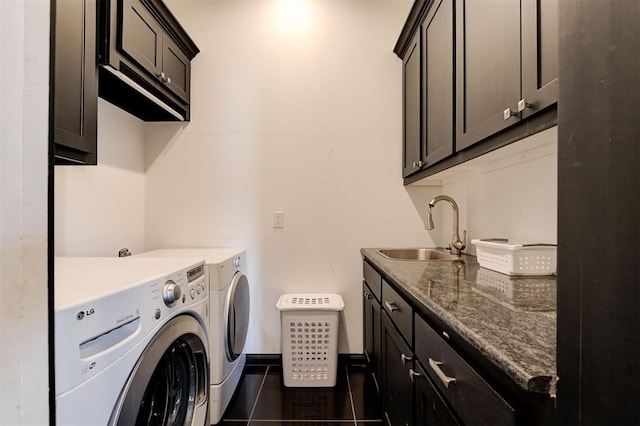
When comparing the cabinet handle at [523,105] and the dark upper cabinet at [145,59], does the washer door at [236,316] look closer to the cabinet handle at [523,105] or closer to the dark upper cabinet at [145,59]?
the dark upper cabinet at [145,59]

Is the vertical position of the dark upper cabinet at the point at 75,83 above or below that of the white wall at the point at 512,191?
above

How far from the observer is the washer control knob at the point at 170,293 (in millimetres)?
984

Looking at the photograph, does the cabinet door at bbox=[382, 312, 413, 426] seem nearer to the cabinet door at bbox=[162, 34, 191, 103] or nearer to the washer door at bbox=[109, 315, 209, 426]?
the washer door at bbox=[109, 315, 209, 426]

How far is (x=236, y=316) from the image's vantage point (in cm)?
174

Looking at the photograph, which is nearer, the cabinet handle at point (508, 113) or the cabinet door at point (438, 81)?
the cabinet handle at point (508, 113)

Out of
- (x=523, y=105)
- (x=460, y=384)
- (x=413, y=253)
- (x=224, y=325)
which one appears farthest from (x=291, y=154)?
(x=460, y=384)

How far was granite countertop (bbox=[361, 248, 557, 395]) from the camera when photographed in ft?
1.53

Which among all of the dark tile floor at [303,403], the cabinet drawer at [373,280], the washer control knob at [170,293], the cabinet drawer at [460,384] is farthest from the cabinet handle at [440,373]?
the dark tile floor at [303,403]

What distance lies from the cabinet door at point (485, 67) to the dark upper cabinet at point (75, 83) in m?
1.57

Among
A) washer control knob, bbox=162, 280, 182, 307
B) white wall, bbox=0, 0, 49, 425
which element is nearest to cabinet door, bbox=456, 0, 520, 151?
white wall, bbox=0, 0, 49, 425

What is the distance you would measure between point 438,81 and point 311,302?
1495 millimetres

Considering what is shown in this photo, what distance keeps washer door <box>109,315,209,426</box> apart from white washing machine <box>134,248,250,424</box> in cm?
28

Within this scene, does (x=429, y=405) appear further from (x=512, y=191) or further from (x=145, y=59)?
(x=145, y=59)

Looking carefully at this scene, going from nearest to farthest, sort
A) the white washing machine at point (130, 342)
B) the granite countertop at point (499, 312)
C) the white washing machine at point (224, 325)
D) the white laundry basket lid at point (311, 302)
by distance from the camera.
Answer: the granite countertop at point (499, 312)
the white washing machine at point (130, 342)
the white washing machine at point (224, 325)
the white laundry basket lid at point (311, 302)
